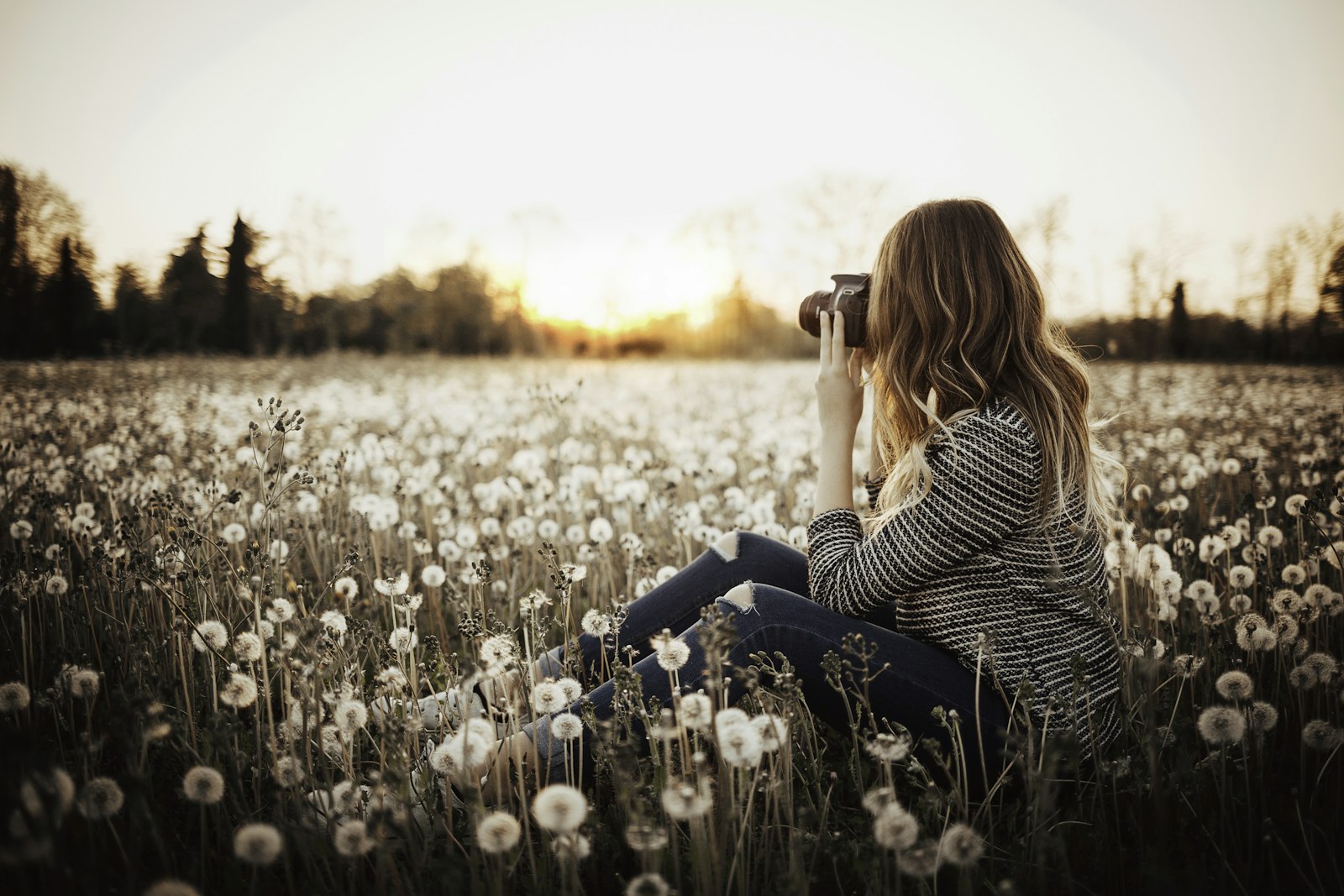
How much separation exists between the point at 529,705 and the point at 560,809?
2.30ft

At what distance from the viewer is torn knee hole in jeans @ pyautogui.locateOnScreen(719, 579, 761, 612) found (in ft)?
6.67

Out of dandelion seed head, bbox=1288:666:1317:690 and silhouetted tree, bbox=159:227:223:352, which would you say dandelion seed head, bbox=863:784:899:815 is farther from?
silhouetted tree, bbox=159:227:223:352

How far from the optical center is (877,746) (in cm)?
148

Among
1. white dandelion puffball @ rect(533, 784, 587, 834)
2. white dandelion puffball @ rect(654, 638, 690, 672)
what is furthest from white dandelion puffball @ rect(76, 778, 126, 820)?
white dandelion puffball @ rect(654, 638, 690, 672)

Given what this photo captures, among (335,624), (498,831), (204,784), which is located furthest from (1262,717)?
(335,624)

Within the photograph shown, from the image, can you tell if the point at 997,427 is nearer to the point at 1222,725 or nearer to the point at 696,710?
the point at 1222,725

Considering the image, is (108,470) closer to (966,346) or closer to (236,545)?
(236,545)

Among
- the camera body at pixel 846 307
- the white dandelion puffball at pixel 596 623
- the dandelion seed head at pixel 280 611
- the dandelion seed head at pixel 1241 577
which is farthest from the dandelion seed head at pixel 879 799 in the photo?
the dandelion seed head at pixel 1241 577

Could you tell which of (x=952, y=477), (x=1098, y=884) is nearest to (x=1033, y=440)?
(x=952, y=477)

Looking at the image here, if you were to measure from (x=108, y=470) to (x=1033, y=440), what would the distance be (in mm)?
4858

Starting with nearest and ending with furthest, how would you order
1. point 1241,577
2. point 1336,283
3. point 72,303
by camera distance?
point 1241,577, point 1336,283, point 72,303

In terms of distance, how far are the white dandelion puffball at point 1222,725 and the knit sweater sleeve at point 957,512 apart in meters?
0.57

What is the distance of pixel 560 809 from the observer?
4.03ft

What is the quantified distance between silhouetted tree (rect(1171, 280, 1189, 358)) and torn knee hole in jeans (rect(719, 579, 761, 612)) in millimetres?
12154
